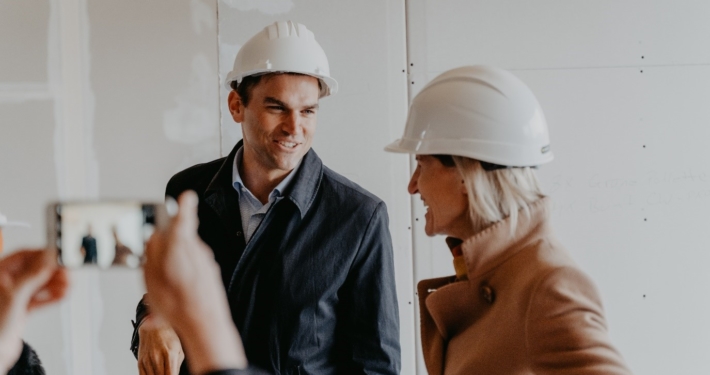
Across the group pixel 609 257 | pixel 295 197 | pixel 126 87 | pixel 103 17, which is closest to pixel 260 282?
pixel 295 197

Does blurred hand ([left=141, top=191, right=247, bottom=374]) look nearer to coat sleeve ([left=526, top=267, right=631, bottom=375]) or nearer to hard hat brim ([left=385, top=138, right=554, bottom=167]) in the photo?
coat sleeve ([left=526, top=267, right=631, bottom=375])

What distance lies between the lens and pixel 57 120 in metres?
2.44

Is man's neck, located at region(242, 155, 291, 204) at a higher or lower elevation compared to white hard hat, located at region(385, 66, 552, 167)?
lower

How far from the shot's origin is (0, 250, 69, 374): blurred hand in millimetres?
864

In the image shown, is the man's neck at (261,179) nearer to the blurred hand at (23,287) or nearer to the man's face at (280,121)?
the man's face at (280,121)

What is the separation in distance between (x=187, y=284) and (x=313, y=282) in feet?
3.64

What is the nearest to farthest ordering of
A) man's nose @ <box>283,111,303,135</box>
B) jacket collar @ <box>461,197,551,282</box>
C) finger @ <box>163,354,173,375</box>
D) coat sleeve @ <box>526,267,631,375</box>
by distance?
coat sleeve @ <box>526,267,631,375</box> < jacket collar @ <box>461,197,551,282</box> < finger @ <box>163,354,173,375</box> < man's nose @ <box>283,111,303,135</box>

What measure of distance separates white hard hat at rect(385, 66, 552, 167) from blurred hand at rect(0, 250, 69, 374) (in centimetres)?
73

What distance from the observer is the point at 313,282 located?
1721mm

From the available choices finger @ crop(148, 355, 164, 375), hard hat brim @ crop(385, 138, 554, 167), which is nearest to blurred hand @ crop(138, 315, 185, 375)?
finger @ crop(148, 355, 164, 375)

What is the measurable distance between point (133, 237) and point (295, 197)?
0.80 m

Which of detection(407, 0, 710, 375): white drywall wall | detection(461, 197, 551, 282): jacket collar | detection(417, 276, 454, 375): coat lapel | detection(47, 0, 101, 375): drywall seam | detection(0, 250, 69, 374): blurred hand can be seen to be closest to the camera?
detection(0, 250, 69, 374): blurred hand

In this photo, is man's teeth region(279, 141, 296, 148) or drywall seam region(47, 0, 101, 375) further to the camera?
drywall seam region(47, 0, 101, 375)

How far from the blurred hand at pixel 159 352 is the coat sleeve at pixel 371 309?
0.44 metres
